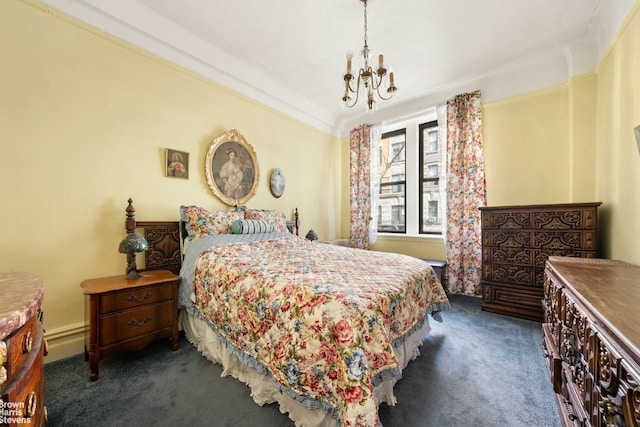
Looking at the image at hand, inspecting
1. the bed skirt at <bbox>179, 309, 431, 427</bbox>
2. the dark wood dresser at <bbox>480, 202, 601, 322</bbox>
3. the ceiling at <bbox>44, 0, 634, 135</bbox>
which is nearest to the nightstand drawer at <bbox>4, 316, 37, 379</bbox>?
the bed skirt at <bbox>179, 309, 431, 427</bbox>

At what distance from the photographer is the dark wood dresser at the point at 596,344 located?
0.67m

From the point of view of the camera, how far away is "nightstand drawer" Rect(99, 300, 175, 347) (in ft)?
5.68

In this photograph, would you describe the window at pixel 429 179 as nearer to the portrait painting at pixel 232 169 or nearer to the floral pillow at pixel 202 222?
the portrait painting at pixel 232 169

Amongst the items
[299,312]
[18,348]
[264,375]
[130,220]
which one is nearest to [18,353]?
[18,348]

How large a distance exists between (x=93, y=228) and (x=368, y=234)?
3619mm

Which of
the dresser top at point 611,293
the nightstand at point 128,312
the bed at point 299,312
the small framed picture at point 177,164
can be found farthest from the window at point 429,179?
the nightstand at point 128,312

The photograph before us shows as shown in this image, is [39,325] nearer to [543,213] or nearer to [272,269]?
[272,269]

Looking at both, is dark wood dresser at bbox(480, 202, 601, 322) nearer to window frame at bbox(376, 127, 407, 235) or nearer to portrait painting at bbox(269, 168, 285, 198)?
window frame at bbox(376, 127, 407, 235)

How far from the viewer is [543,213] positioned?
255 centimetres

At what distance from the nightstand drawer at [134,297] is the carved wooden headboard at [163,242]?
0.51 meters

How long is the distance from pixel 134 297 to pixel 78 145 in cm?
136

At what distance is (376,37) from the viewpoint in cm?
261

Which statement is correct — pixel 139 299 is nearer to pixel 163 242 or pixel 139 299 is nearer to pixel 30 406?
pixel 163 242

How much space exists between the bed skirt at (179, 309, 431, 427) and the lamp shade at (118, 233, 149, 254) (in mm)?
735
